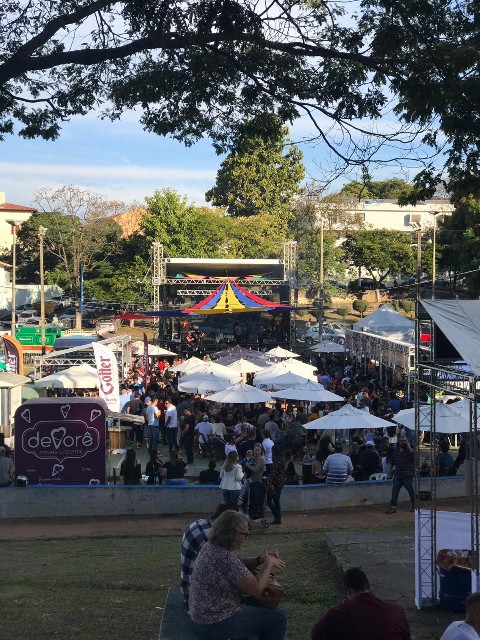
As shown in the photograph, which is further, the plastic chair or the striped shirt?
the plastic chair

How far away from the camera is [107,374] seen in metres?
20.2

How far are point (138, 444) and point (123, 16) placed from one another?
47.5ft

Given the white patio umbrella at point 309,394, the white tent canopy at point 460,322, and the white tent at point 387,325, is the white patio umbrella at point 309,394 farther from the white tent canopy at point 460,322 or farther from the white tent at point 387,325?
the white tent at point 387,325

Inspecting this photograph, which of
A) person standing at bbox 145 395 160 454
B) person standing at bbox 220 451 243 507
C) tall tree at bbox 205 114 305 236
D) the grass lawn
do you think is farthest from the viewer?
tall tree at bbox 205 114 305 236

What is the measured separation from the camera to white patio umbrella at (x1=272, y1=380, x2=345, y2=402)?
20.6 metres

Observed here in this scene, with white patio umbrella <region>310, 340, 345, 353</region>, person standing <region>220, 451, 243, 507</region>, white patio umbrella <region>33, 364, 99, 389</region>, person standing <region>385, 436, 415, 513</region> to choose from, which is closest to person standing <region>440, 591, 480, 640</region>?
person standing <region>220, 451, 243, 507</region>

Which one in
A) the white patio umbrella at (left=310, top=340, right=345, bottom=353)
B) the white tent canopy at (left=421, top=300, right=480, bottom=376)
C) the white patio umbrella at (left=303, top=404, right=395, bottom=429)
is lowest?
the white patio umbrella at (left=303, top=404, right=395, bottom=429)

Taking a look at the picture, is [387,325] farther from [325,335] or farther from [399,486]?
[399,486]

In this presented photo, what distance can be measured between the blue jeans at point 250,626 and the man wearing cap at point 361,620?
491mm

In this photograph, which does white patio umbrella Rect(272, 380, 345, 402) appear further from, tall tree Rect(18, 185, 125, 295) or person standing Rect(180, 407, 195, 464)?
tall tree Rect(18, 185, 125, 295)

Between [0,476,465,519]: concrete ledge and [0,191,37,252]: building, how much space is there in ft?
204

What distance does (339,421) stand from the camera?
56.4 ft

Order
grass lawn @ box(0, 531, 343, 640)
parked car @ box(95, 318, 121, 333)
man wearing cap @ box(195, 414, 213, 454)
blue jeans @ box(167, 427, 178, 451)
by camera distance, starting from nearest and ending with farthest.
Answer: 1. grass lawn @ box(0, 531, 343, 640)
2. man wearing cap @ box(195, 414, 213, 454)
3. blue jeans @ box(167, 427, 178, 451)
4. parked car @ box(95, 318, 121, 333)

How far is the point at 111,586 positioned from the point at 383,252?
53.0 meters
